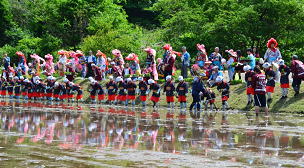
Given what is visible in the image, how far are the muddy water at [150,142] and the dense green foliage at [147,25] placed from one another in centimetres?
1323

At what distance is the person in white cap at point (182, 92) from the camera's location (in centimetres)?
2833

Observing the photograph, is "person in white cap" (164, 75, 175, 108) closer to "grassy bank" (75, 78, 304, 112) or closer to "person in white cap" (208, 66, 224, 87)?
"grassy bank" (75, 78, 304, 112)

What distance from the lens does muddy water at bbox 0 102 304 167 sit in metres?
11.5

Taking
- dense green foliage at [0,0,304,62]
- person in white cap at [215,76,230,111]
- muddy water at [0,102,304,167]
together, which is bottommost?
muddy water at [0,102,304,167]

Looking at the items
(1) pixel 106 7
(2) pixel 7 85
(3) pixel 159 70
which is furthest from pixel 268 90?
(1) pixel 106 7

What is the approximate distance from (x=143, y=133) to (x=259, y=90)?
8546 millimetres

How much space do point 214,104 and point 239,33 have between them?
8.78 metres

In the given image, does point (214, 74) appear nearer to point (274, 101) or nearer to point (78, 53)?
point (274, 101)

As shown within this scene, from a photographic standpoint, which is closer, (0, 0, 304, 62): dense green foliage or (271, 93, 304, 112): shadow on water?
(271, 93, 304, 112): shadow on water

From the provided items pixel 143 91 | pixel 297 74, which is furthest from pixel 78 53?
pixel 297 74

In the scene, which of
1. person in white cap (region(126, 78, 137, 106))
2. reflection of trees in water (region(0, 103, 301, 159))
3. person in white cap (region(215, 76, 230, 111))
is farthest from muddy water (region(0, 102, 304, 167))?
person in white cap (region(126, 78, 137, 106))

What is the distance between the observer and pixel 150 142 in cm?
1448

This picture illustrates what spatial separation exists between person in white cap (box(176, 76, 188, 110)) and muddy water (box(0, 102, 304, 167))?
21.3ft

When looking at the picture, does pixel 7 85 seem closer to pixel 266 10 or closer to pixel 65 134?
pixel 266 10
